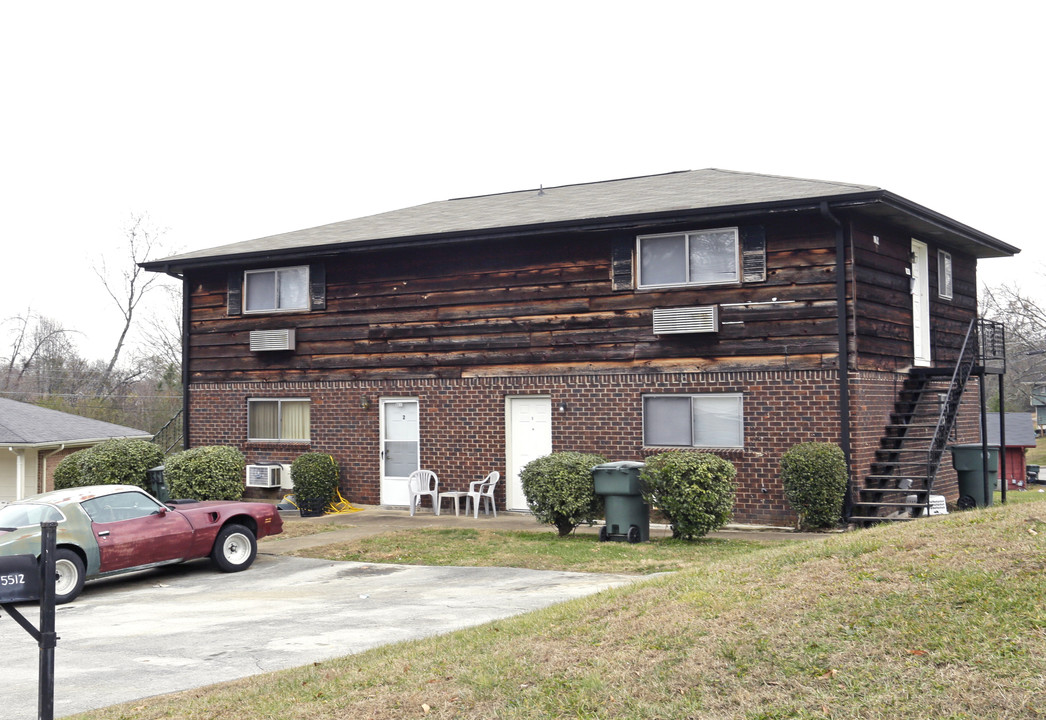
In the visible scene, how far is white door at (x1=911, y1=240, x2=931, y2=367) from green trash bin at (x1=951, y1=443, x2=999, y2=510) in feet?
5.77

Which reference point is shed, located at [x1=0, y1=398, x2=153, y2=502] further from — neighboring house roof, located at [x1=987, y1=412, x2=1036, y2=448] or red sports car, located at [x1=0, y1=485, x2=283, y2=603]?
neighboring house roof, located at [x1=987, y1=412, x2=1036, y2=448]

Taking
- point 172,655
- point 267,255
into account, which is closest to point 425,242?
point 267,255

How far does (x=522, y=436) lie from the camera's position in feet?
60.4

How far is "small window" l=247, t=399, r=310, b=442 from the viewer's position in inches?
818

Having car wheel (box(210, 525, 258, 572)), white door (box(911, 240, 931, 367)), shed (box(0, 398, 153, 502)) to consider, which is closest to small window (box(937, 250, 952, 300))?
white door (box(911, 240, 931, 367))

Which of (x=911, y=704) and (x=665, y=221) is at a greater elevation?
(x=665, y=221)

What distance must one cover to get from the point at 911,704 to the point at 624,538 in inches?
363

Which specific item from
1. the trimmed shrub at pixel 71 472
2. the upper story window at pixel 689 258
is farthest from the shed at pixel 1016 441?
the trimmed shrub at pixel 71 472

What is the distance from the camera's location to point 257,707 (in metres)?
6.28

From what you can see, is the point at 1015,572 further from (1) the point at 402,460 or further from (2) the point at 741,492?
(1) the point at 402,460

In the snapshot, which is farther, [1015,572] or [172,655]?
[172,655]

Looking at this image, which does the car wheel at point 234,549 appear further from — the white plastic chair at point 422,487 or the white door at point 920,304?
the white door at point 920,304

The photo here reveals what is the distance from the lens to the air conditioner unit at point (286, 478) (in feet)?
67.6

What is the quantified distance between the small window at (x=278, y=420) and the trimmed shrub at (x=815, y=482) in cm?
1003
